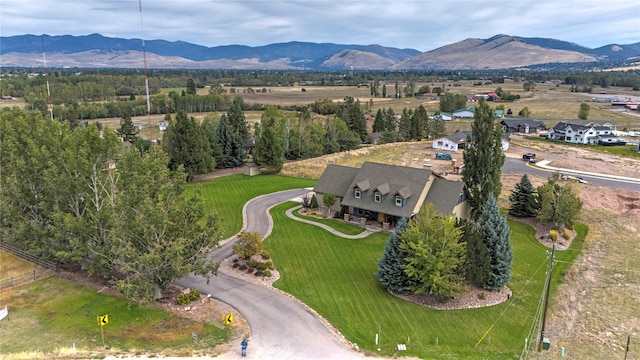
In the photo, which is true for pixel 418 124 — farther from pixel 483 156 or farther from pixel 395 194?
pixel 395 194

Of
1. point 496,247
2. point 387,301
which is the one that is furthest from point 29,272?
point 496,247

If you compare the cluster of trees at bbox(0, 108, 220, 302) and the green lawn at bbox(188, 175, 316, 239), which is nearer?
the cluster of trees at bbox(0, 108, 220, 302)

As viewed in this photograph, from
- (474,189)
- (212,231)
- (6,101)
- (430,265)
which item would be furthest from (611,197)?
(6,101)

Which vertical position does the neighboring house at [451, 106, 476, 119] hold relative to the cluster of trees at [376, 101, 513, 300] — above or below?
above

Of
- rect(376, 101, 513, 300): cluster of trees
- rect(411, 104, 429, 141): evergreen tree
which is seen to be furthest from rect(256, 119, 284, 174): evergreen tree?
rect(411, 104, 429, 141): evergreen tree

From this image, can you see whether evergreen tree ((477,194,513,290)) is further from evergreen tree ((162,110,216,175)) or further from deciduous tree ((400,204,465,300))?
evergreen tree ((162,110,216,175))

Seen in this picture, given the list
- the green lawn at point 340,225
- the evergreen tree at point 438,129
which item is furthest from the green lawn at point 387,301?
the evergreen tree at point 438,129
